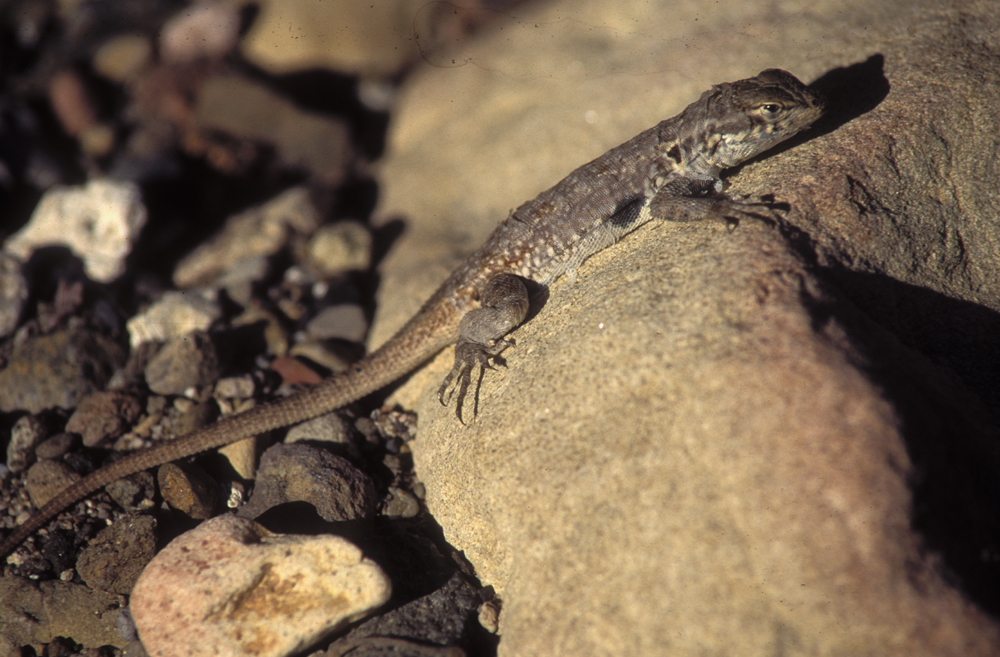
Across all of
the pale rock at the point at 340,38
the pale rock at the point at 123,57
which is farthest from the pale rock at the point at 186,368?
the pale rock at the point at 123,57

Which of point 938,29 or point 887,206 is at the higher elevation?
point 938,29

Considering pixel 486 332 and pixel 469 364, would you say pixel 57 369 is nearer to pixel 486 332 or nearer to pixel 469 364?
pixel 469 364

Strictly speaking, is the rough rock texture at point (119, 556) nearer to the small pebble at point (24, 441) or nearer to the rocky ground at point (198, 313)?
the rocky ground at point (198, 313)

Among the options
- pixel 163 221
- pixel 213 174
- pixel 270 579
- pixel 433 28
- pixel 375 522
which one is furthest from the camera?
pixel 433 28

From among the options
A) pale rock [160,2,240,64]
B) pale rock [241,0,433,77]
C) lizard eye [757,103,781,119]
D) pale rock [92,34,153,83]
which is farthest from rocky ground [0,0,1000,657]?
pale rock [160,2,240,64]

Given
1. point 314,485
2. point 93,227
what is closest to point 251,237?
point 93,227

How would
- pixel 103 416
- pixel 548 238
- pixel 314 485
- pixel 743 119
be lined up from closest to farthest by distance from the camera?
pixel 314 485 < pixel 743 119 < pixel 548 238 < pixel 103 416

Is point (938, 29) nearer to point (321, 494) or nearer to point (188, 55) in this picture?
point (321, 494)

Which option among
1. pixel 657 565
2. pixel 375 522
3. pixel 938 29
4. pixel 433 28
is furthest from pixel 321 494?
pixel 433 28
